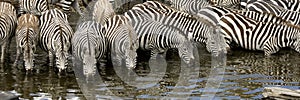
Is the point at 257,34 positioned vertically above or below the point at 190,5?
below

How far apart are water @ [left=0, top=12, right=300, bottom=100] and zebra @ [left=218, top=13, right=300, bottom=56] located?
0.45 m

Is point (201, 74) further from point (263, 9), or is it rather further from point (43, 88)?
point (263, 9)

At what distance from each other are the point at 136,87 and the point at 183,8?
6.30m

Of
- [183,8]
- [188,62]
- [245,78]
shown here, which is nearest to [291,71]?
[245,78]

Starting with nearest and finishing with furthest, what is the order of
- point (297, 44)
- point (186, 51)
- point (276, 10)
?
1. point (186, 51)
2. point (297, 44)
3. point (276, 10)

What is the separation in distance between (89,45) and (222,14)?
4.26 m

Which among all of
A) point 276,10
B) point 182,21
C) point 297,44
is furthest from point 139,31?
point 276,10

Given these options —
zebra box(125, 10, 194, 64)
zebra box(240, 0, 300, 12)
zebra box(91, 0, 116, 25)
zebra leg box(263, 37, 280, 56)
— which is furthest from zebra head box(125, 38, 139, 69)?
zebra box(240, 0, 300, 12)

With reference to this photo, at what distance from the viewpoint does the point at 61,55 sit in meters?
12.7

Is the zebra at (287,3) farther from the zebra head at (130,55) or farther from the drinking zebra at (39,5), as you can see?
the zebra head at (130,55)

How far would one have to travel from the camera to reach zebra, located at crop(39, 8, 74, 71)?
504 inches

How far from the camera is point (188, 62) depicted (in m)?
13.7

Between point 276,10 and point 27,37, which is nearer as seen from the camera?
point 27,37

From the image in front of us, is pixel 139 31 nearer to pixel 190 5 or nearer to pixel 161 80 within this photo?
pixel 161 80
